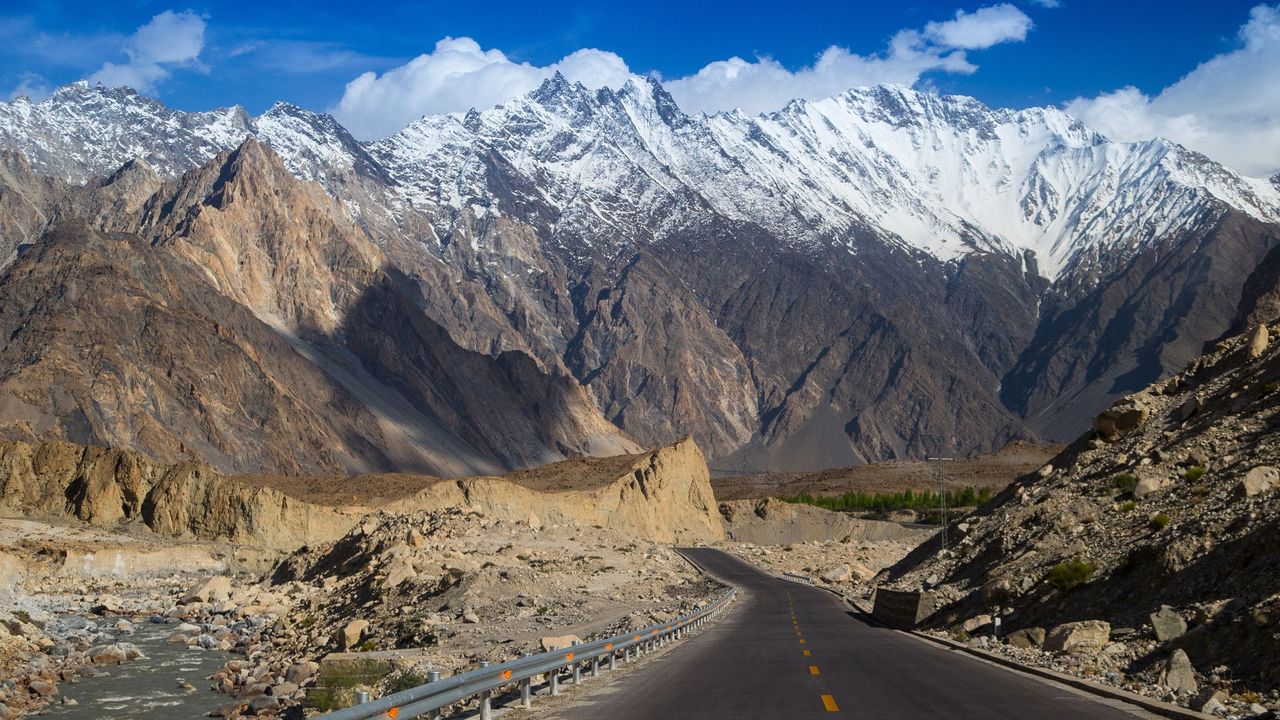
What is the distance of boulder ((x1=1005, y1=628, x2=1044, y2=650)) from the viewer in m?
30.5

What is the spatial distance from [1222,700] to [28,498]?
109 meters

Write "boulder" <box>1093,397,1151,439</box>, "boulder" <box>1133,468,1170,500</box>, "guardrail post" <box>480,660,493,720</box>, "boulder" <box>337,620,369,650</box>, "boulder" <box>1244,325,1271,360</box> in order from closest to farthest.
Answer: "guardrail post" <box>480,660,493,720</box> → "boulder" <box>1133,468,1170,500</box> → "boulder" <box>337,620,369,650</box> → "boulder" <box>1244,325,1271,360</box> → "boulder" <box>1093,397,1151,439</box>

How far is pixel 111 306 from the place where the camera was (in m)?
192

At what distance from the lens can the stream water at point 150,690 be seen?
33.6 meters

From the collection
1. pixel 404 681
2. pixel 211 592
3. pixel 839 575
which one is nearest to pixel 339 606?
pixel 211 592

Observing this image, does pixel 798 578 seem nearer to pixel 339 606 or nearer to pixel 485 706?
pixel 339 606

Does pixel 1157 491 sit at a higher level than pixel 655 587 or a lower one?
higher

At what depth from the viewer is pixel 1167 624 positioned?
25.0m

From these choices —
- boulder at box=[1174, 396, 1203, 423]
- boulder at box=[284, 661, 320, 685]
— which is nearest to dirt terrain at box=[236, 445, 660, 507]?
boulder at box=[284, 661, 320, 685]

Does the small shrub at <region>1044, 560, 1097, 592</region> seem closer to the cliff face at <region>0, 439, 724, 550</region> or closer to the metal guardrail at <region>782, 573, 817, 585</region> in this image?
the metal guardrail at <region>782, 573, 817, 585</region>

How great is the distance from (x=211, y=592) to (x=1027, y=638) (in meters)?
50.1

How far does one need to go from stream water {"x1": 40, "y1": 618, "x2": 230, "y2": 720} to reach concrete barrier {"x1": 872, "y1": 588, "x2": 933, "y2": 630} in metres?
20.3

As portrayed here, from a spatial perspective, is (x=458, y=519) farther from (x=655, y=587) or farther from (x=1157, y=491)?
(x=1157, y=491)

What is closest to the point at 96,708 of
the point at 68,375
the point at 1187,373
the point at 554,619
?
the point at 554,619
